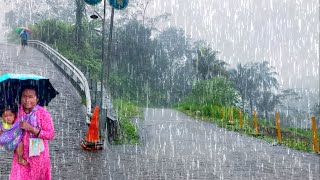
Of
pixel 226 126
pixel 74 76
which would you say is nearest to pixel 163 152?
pixel 74 76

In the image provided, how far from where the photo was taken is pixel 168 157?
9.48 metres

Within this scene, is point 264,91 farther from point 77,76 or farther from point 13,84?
point 13,84

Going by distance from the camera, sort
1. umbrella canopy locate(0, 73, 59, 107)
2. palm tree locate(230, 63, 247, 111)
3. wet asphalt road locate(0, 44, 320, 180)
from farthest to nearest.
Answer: palm tree locate(230, 63, 247, 111) → wet asphalt road locate(0, 44, 320, 180) → umbrella canopy locate(0, 73, 59, 107)

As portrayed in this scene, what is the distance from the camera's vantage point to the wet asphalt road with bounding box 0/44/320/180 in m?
7.49

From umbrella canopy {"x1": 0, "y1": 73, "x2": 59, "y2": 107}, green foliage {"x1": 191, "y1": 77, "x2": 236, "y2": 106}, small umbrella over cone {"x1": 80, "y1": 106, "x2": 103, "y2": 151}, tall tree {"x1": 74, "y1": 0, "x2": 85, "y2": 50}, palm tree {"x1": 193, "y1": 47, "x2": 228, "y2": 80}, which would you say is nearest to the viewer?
umbrella canopy {"x1": 0, "y1": 73, "x2": 59, "y2": 107}

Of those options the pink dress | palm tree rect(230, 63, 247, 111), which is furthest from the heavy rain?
palm tree rect(230, 63, 247, 111)

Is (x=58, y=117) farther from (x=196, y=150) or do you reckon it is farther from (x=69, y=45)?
(x=69, y=45)

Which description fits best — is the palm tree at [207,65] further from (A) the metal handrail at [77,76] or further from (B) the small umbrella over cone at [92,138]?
(B) the small umbrella over cone at [92,138]

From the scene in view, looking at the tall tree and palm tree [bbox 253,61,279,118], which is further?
palm tree [bbox 253,61,279,118]

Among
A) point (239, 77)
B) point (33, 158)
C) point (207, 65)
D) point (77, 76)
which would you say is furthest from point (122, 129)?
point (239, 77)

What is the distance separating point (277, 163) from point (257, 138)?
515cm

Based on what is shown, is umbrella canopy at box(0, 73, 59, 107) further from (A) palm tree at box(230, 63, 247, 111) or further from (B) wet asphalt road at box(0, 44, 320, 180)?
(A) palm tree at box(230, 63, 247, 111)

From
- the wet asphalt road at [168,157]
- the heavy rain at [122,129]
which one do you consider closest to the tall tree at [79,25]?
the heavy rain at [122,129]

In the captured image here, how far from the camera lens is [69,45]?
109ft
